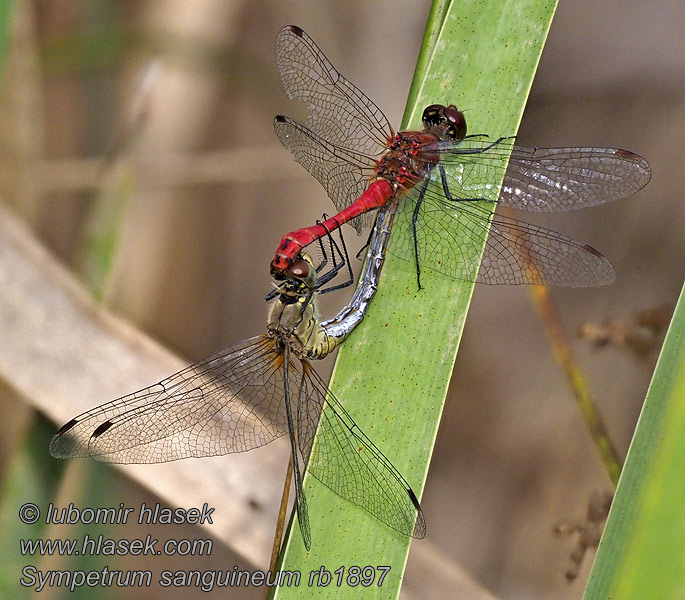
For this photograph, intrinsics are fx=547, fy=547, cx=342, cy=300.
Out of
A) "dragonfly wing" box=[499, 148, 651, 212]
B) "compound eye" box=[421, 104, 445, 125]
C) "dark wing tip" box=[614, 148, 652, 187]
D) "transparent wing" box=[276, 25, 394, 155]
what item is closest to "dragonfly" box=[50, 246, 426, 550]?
"compound eye" box=[421, 104, 445, 125]

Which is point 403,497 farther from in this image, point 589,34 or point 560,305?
point 589,34

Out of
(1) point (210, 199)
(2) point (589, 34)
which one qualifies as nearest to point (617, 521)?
(2) point (589, 34)

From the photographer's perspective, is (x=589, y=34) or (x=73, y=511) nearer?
(x=73, y=511)

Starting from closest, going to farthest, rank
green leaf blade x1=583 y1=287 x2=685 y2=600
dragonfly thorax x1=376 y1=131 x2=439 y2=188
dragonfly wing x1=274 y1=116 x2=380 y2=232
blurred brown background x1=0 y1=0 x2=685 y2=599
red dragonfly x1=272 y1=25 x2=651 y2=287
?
green leaf blade x1=583 y1=287 x2=685 y2=600, red dragonfly x1=272 y1=25 x2=651 y2=287, dragonfly thorax x1=376 y1=131 x2=439 y2=188, dragonfly wing x1=274 y1=116 x2=380 y2=232, blurred brown background x1=0 y1=0 x2=685 y2=599

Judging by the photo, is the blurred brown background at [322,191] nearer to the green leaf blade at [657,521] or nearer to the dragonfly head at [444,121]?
the dragonfly head at [444,121]

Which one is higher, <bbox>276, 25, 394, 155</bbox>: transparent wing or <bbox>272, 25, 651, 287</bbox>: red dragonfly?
<bbox>276, 25, 394, 155</bbox>: transparent wing

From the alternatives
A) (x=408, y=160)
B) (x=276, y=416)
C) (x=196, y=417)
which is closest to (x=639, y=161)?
(x=408, y=160)

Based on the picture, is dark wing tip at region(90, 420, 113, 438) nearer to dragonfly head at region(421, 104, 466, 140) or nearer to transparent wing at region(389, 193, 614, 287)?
transparent wing at region(389, 193, 614, 287)

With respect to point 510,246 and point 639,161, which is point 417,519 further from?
point 639,161
